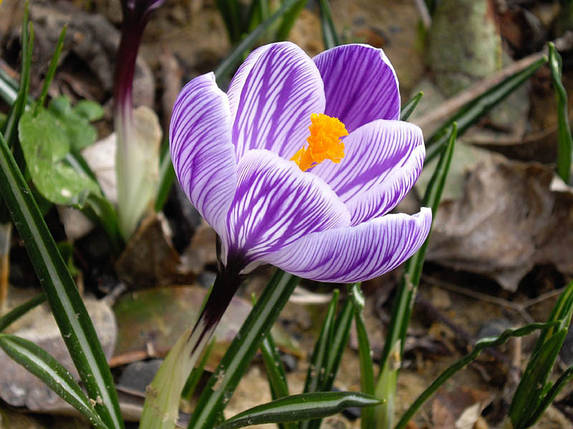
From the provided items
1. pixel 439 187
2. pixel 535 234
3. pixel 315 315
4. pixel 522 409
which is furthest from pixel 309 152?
pixel 535 234

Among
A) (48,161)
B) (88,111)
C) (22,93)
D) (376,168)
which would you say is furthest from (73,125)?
(376,168)

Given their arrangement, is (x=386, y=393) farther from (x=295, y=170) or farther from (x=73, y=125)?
(x=73, y=125)

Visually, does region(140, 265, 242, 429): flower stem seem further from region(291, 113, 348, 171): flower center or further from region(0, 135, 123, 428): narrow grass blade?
region(291, 113, 348, 171): flower center

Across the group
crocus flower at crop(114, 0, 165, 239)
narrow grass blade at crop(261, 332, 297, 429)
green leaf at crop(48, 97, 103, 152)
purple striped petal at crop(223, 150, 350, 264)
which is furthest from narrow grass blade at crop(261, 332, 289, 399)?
green leaf at crop(48, 97, 103, 152)

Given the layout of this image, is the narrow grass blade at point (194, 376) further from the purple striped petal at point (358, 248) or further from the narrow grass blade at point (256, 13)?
the narrow grass blade at point (256, 13)

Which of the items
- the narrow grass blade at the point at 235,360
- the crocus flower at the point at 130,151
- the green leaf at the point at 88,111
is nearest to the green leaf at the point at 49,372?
the narrow grass blade at the point at 235,360

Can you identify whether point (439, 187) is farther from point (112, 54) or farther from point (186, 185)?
point (112, 54)
